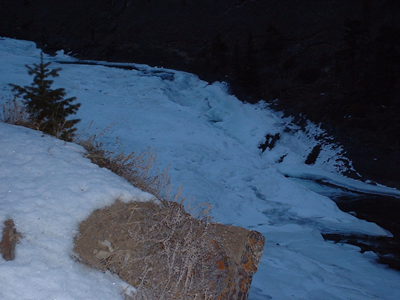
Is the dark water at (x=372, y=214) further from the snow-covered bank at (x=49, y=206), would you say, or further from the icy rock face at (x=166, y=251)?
the snow-covered bank at (x=49, y=206)

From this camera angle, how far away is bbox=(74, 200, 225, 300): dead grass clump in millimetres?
2992

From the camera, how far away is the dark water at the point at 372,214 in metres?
8.02

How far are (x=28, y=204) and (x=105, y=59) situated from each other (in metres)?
22.7

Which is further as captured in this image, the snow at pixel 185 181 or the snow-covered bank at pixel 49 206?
the snow at pixel 185 181

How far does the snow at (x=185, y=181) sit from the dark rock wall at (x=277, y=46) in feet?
4.21

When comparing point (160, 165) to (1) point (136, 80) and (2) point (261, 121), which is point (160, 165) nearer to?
(2) point (261, 121)

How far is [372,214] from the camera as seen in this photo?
1018 centimetres

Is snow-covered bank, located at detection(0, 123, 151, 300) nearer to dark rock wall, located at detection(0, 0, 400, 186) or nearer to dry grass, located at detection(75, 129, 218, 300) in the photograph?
dry grass, located at detection(75, 129, 218, 300)

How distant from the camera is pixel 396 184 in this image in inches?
476

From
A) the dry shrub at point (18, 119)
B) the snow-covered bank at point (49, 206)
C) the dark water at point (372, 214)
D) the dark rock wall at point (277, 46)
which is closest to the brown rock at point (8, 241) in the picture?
the snow-covered bank at point (49, 206)

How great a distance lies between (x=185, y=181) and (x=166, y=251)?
714cm

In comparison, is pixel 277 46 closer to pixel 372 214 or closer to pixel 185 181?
pixel 372 214

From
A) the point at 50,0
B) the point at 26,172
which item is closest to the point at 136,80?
the point at 26,172

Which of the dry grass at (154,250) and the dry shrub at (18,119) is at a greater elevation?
the dry shrub at (18,119)
